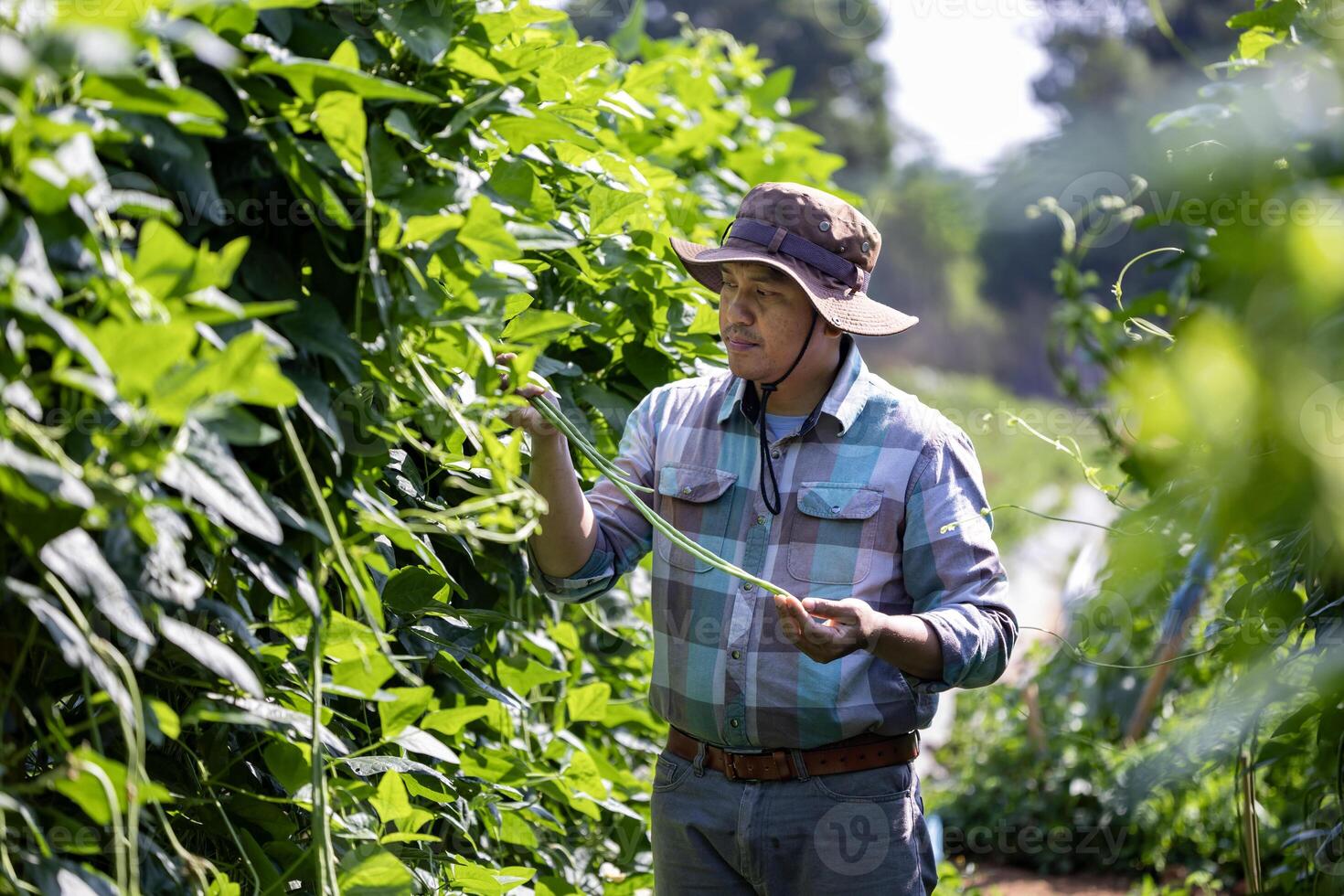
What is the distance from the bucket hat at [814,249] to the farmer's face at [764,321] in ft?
0.13

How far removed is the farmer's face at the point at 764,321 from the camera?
7.84ft

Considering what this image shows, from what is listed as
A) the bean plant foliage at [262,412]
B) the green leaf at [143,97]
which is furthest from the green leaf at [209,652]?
the green leaf at [143,97]

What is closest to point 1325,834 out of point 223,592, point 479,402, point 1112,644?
point 479,402

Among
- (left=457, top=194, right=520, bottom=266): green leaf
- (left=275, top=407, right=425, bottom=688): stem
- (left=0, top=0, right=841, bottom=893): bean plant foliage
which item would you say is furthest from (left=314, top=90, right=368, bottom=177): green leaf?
(left=275, top=407, right=425, bottom=688): stem

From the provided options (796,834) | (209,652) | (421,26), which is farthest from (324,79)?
(796,834)

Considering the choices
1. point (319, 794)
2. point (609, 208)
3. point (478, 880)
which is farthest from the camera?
point (609, 208)

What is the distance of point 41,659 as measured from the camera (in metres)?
1.38

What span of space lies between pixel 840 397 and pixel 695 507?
35cm

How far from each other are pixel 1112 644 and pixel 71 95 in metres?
4.45

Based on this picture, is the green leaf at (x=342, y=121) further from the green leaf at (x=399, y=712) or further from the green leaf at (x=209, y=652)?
the green leaf at (x=399, y=712)

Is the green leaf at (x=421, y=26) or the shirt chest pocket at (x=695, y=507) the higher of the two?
the green leaf at (x=421, y=26)

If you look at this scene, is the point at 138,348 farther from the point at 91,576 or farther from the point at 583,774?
the point at 583,774

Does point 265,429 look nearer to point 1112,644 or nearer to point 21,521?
point 21,521

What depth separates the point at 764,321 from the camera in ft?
7.88
